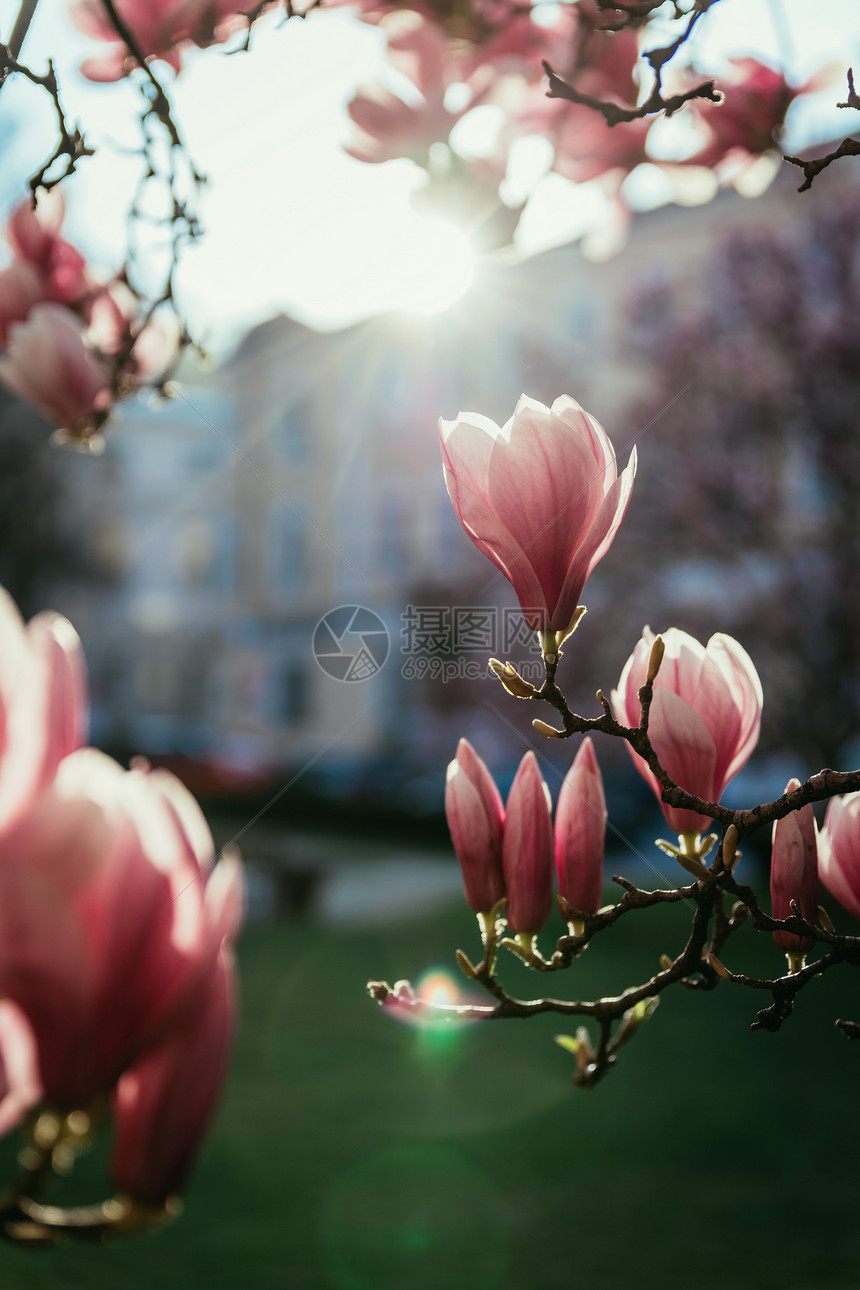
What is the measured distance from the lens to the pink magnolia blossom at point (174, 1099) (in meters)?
0.40

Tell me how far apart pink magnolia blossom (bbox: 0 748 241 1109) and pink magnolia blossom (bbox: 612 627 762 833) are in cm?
38

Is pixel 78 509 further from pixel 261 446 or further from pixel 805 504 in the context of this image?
pixel 805 504

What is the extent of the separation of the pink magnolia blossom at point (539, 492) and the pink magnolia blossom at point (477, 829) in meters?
0.14

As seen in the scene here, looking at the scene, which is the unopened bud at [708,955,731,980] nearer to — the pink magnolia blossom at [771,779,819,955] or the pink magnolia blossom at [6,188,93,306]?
the pink magnolia blossom at [771,779,819,955]

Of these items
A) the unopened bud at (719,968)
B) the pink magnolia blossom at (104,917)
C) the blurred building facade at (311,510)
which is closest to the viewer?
the pink magnolia blossom at (104,917)

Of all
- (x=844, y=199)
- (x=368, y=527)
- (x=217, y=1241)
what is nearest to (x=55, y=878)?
(x=217, y=1241)

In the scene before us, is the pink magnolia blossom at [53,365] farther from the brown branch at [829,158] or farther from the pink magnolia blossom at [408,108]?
the brown branch at [829,158]

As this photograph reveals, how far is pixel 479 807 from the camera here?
0.76m

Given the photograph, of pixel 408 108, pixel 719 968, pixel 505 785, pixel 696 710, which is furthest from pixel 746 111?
pixel 505 785

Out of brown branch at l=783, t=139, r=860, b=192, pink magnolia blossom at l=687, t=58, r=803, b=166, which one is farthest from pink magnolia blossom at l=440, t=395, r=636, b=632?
pink magnolia blossom at l=687, t=58, r=803, b=166

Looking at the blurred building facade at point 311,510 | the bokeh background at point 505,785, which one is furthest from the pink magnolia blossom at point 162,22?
the blurred building facade at point 311,510

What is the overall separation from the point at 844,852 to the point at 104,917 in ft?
1.64

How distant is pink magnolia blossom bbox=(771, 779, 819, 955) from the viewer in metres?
0.69

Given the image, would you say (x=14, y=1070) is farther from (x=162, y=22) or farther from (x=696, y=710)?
(x=162, y=22)
